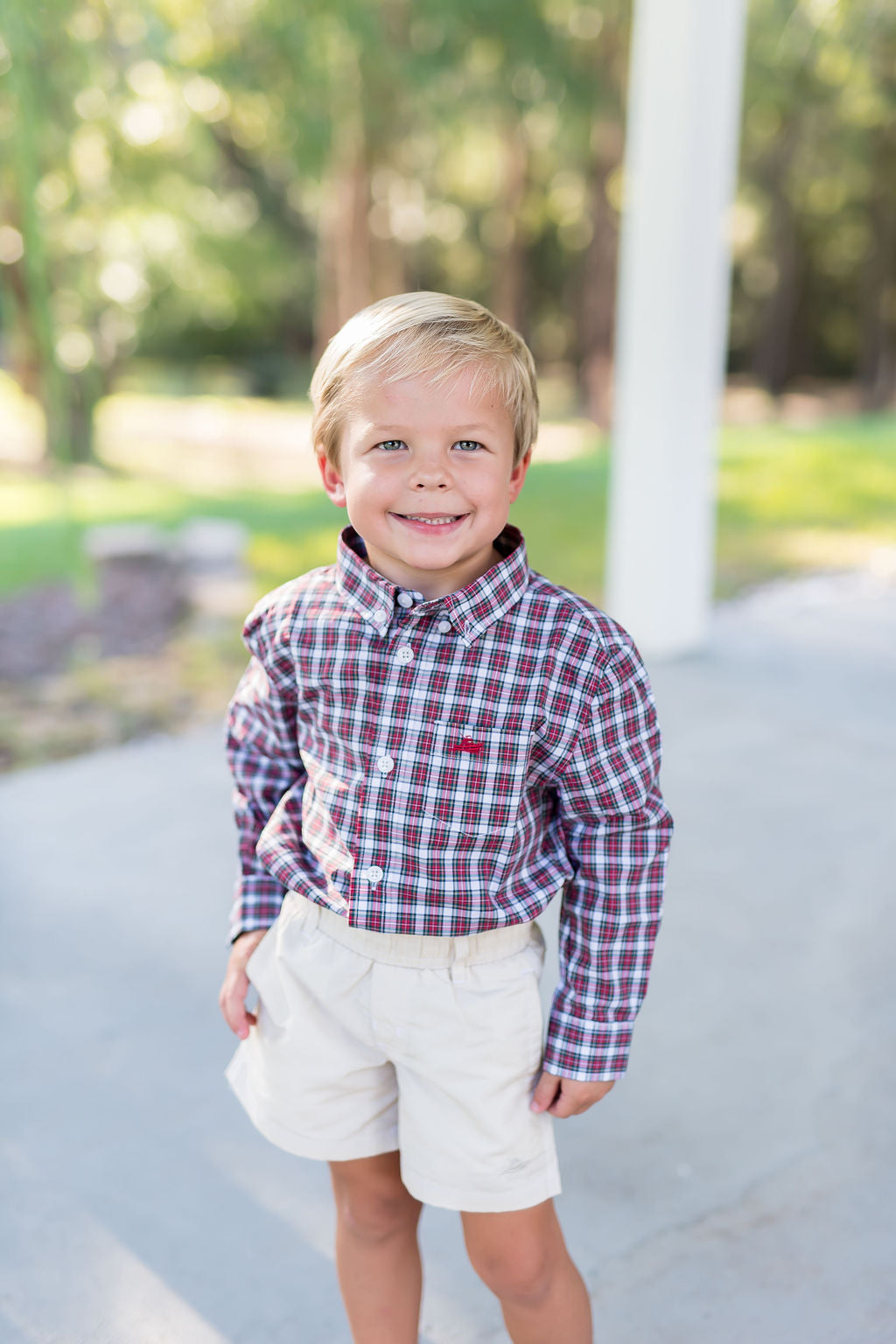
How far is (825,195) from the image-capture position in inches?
615

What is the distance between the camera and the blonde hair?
1.02 m

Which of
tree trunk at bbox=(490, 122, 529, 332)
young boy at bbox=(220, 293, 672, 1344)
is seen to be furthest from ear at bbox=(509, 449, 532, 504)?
tree trunk at bbox=(490, 122, 529, 332)

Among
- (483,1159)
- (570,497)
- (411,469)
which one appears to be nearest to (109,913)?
(483,1159)

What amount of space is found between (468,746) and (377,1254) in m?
0.53

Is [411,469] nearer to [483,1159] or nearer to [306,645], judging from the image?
[306,645]

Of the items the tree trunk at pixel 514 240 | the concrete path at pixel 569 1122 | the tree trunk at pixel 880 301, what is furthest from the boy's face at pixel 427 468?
the tree trunk at pixel 880 301

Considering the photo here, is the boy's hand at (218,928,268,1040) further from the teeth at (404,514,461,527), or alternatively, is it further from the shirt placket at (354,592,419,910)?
the teeth at (404,514,461,527)

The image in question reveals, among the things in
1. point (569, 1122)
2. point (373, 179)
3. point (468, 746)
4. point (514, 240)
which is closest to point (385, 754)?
point (468, 746)

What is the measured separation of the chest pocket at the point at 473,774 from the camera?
1.07 meters

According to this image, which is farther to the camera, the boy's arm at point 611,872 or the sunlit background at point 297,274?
the sunlit background at point 297,274

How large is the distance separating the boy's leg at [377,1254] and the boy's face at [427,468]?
23.7 inches

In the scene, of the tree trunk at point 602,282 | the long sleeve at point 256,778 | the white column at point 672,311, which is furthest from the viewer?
the tree trunk at point 602,282

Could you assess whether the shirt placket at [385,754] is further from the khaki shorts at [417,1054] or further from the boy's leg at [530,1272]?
the boy's leg at [530,1272]

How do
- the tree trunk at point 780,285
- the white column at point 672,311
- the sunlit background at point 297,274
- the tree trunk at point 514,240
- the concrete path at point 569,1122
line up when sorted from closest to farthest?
the concrete path at point 569,1122 → the white column at point 672,311 → the sunlit background at point 297,274 → the tree trunk at point 514,240 → the tree trunk at point 780,285
